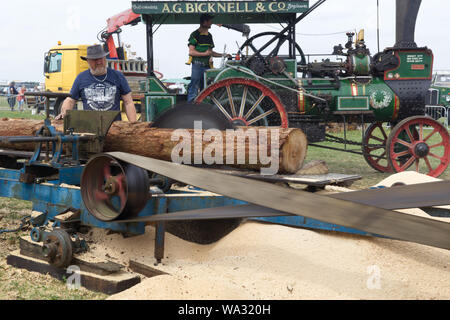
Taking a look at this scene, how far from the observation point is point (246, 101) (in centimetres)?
678

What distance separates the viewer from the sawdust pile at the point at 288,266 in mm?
2723

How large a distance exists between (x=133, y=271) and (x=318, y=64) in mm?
5313

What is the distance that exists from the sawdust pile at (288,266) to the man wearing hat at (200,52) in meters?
4.02

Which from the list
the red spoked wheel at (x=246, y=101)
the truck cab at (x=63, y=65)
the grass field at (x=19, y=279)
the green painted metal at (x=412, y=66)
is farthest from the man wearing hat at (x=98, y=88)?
the truck cab at (x=63, y=65)

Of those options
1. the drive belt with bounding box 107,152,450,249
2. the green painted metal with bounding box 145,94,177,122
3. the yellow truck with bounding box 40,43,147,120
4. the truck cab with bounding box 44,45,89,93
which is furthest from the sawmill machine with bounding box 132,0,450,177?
the truck cab with bounding box 44,45,89,93

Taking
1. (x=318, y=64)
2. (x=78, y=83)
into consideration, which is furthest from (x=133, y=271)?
(x=318, y=64)

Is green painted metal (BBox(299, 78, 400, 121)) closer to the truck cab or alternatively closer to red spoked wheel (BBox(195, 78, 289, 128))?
red spoked wheel (BBox(195, 78, 289, 128))

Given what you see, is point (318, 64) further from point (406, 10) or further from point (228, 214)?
→ point (228, 214)

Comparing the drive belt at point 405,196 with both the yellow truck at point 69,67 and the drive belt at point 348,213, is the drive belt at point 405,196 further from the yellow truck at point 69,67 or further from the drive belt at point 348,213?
the yellow truck at point 69,67

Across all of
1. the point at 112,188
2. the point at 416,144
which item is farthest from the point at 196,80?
the point at 112,188

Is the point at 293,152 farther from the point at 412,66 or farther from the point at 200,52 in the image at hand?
the point at 412,66

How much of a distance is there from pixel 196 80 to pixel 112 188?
4.37 m

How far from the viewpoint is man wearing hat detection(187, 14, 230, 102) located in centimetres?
700

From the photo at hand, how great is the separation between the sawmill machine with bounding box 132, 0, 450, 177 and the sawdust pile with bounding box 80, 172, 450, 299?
3729mm
